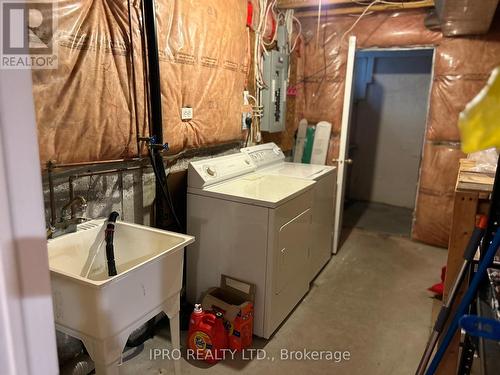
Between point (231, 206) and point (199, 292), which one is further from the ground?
point (231, 206)

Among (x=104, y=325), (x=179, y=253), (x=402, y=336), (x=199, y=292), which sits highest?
(x=179, y=253)

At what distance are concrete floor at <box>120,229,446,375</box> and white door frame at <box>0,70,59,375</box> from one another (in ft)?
5.30

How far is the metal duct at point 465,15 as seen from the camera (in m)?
2.51

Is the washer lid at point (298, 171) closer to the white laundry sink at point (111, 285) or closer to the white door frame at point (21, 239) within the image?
the white laundry sink at point (111, 285)

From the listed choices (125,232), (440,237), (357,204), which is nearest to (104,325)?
(125,232)

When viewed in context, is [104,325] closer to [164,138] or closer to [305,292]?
[164,138]

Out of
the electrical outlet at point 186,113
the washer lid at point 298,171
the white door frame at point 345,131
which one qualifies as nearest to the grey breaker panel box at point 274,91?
the washer lid at point 298,171

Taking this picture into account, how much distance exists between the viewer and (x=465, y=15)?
108 inches

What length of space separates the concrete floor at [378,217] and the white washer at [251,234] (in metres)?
2.12

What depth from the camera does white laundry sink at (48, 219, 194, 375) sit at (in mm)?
1261

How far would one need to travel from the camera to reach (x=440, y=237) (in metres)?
3.76

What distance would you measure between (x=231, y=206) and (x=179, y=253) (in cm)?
66

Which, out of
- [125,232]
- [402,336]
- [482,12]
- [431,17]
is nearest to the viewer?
[125,232]

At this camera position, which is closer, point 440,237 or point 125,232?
point 125,232
